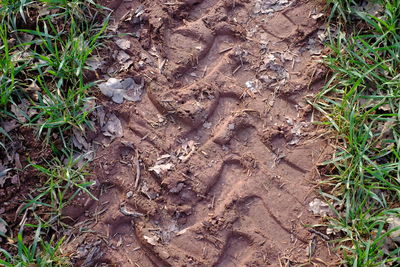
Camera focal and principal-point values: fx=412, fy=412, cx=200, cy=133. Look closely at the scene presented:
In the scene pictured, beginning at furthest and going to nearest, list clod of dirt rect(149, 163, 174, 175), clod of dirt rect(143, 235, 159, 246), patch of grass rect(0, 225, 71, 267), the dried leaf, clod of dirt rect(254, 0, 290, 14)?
→ clod of dirt rect(254, 0, 290, 14) → the dried leaf → clod of dirt rect(149, 163, 174, 175) → clod of dirt rect(143, 235, 159, 246) → patch of grass rect(0, 225, 71, 267)

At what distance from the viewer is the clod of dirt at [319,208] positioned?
2375 millimetres

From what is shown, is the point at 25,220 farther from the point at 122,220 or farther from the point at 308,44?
the point at 308,44

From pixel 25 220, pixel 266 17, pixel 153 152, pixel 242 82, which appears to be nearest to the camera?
pixel 25 220

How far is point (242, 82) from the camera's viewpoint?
2.68 m

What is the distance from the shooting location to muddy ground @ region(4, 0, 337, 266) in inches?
90.8

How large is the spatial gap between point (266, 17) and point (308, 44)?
35 cm

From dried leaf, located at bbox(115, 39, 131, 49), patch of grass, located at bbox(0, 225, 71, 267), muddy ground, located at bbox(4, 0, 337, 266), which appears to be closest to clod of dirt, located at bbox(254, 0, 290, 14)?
muddy ground, located at bbox(4, 0, 337, 266)

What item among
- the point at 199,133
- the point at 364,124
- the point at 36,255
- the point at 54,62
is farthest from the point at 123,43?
the point at 364,124

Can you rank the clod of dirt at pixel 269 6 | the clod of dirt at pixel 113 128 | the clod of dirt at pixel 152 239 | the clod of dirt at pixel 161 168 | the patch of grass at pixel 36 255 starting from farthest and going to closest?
1. the clod of dirt at pixel 269 6
2. the clod of dirt at pixel 113 128
3. the clod of dirt at pixel 161 168
4. the clod of dirt at pixel 152 239
5. the patch of grass at pixel 36 255

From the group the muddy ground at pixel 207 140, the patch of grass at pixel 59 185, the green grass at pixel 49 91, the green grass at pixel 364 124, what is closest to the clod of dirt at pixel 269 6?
the muddy ground at pixel 207 140

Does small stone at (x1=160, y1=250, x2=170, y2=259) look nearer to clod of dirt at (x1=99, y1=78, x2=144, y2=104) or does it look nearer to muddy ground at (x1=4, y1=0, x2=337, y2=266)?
muddy ground at (x1=4, y1=0, x2=337, y2=266)

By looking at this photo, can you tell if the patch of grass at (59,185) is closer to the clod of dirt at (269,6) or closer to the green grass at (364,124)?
the green grass at (364,124)

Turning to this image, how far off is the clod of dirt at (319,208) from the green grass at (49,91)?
129 cm

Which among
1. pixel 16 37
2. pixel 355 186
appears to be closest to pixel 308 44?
pixel 355 186
